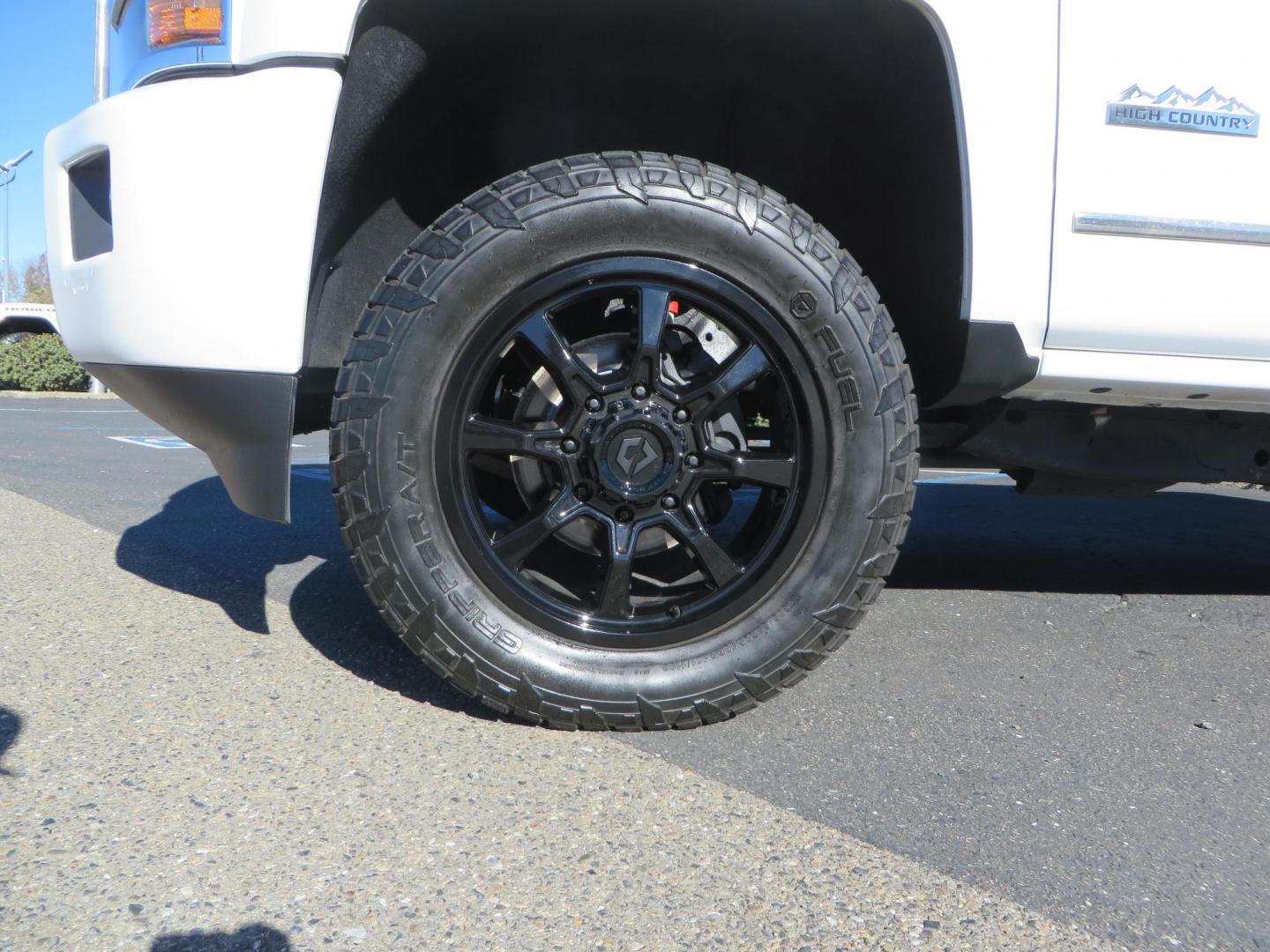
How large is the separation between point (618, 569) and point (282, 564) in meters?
1.72

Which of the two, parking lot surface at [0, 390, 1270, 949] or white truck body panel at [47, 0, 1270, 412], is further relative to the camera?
white truck body panel at [47, 0, 1270, 412]

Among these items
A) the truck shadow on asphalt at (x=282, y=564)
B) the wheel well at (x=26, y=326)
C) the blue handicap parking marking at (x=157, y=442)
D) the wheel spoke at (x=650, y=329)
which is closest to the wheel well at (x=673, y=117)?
the wheel spoke at (x=650, y=329)

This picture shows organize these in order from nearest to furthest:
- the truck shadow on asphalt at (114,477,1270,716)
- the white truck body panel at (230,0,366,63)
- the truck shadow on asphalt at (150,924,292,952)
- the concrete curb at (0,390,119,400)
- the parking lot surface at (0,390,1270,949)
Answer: the truck shadow on asphalt at (150,924,292,952)
the parking lot surface at (0,390,1270,949)
the white truck body panel at (230,0,366,63)
the truck shadow on asphalt at (114,477,1270,716)
the concrete curb at (0,390,119,400)

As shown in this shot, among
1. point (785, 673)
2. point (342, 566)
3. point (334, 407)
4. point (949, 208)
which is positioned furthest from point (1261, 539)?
point (334, 407)

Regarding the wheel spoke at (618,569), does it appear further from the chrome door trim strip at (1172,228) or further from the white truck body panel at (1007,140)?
the chrome door trim strip at (1172,228)

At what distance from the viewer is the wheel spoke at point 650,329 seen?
192cm

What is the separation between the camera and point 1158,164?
1940mm

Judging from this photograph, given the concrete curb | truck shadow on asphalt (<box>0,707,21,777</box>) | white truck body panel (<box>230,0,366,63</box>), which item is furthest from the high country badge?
the concrete curb

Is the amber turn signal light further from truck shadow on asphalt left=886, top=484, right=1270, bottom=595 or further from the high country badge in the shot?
truck shadow on asphalt left=886, top=484, right=1270, bottom=595

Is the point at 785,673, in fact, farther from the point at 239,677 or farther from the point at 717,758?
the point at 239,677

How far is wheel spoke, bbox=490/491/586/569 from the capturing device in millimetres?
1944

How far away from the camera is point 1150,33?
1917mm

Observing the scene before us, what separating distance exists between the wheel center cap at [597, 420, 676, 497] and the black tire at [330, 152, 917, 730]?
70 mm

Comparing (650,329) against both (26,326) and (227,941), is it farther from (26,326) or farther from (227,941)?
(26,326)
